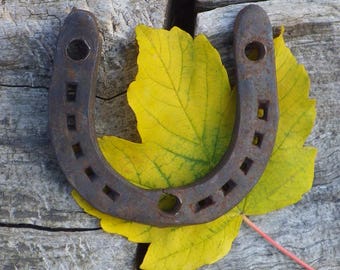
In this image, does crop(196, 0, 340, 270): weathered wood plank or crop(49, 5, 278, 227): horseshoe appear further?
crop(196, 0, 340, 270): weathered wood plank

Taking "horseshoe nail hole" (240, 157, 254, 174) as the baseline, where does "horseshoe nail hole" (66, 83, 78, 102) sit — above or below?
above

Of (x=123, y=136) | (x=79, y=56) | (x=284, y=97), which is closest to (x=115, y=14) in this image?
(x=79, y=56)

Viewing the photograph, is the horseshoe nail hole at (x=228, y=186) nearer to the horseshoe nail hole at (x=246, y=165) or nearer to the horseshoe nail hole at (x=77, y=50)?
the horseshoe nail hole at (x=246, y=165)

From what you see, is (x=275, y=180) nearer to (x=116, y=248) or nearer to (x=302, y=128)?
(x=302, y=128)

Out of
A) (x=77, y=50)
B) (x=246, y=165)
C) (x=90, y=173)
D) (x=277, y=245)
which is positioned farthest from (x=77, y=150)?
(x=277, y=245)

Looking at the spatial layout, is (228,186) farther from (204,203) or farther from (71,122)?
(71,122)

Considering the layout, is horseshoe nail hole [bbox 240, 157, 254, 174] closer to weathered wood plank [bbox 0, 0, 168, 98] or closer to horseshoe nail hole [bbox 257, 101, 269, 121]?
horseshoe nail hole [bbox 257, 101, 269, 121]

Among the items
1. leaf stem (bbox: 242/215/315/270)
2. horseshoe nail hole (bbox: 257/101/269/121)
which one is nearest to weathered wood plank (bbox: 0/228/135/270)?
leaf stem (bbox: 242/215/315/270)
